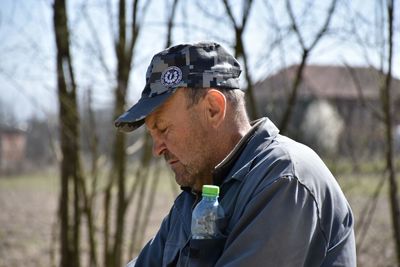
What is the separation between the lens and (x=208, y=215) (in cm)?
179

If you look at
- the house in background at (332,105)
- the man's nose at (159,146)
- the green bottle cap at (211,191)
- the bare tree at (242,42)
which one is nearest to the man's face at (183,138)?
the man's nose at (159,146)

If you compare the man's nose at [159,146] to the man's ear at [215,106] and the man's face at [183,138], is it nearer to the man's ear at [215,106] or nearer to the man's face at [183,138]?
the man's face at [183,138]

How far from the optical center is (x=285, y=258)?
63.0 inches

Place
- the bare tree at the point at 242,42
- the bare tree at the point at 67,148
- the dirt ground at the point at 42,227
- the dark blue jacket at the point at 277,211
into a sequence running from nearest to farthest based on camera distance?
the dark blue jacket at the point at 277,211 → the bare tree at the point at 242,42 → the bare tree at the point at 67,148 → the dirt ground at the point at 42,227

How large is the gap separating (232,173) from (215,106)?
0.24 m

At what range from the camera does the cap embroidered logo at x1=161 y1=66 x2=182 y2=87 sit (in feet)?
6.41

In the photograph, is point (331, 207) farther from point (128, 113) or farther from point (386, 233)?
point (386, 233)

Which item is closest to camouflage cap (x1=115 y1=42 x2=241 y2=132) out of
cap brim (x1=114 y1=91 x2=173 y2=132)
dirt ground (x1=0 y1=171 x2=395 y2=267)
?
cap brim (x1=114 y1=91 x2=173 y2=132)

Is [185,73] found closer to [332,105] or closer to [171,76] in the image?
[171,76]

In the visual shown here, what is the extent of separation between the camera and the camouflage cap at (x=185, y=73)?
1.94 m

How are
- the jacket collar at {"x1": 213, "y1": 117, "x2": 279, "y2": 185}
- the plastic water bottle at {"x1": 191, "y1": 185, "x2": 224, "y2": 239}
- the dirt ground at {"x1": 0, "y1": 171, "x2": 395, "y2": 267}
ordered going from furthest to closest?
1. the dirt ground at {"x1": 0, "y1": 171, "x2": 395, "y2": 267}
2. the jacket collar at {"x1": 213, "y1": 117, "x2": 279, "y2": 185}
3. the plastic water bottle at {"x1": 191, "y1": 185, "x2": 224, "y2": 239}

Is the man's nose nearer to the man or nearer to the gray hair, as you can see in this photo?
the man

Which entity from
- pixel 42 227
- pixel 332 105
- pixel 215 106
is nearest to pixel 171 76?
pixel 215 106

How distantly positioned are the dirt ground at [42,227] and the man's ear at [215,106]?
10.8 ft
